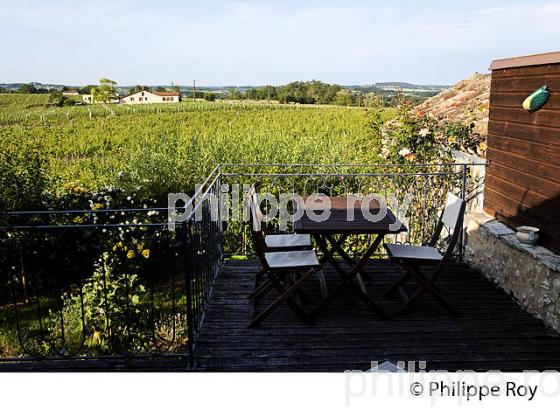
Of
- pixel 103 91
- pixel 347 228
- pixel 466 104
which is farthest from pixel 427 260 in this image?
pixel 103 91

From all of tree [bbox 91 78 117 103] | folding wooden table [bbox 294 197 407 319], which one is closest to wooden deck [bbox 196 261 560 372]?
folding wooden table [bbox 294 197 407 319]

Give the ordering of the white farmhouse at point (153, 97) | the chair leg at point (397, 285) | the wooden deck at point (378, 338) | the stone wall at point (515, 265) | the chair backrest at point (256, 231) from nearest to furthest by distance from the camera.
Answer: the wooden deck at point (378, 338) < the chair backrest at point (256, 231) < the stone wall at point (515, 265) < the chair leg at point (397, 285) < the white farmhouse at point (153, 97)

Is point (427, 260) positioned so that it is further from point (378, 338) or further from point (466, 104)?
point (466, 104)

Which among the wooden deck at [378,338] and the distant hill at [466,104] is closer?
the wooden deck at [378,338]

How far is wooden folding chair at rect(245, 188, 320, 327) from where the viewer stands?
3.83 m

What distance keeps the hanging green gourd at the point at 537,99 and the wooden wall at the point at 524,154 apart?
0.04 meters

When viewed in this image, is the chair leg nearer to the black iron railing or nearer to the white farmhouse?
the black iron railing

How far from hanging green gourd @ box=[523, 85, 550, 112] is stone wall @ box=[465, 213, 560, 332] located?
125 centimetres

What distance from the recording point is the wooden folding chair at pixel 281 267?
3.83m

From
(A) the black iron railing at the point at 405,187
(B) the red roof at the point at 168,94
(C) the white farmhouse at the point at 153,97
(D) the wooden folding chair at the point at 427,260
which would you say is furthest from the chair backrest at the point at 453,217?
(B) the red roof at the point at 168,94

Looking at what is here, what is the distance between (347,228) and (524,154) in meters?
2.01

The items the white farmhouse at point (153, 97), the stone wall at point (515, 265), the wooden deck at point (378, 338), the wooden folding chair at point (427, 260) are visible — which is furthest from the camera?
the white farmhouse at point (153, 97)

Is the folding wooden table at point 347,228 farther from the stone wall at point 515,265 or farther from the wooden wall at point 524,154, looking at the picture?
the wooden wall at point 524,154
